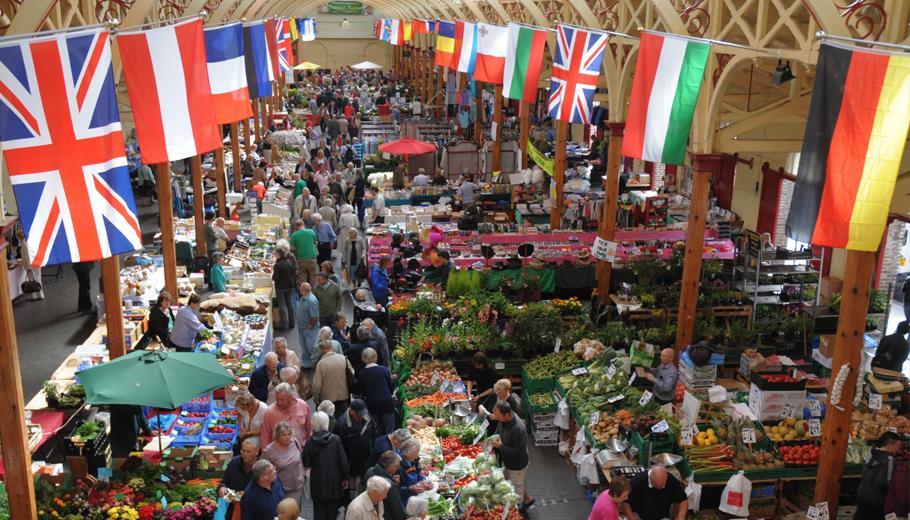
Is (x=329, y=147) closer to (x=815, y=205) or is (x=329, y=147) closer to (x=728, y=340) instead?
(x=728, y=340)

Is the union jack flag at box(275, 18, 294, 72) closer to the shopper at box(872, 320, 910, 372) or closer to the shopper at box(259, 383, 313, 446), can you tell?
the shopper at box(259, 383, 313, 446)

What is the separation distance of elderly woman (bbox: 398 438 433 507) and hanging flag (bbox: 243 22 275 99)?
8.62 meters

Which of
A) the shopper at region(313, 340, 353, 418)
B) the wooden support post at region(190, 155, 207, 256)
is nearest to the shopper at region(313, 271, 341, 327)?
the shopper at region(313, 340, 353, 418)

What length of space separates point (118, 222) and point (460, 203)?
1434 centimetres

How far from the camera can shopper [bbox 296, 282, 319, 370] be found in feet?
39.6

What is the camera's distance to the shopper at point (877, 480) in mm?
7988

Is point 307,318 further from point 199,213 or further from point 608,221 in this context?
point 608,221

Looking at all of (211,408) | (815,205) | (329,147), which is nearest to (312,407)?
(211,408)

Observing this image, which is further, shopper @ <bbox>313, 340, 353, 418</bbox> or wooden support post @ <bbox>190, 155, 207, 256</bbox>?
wooden support post @ <bbox>190, 155, 207, 256</bbox>

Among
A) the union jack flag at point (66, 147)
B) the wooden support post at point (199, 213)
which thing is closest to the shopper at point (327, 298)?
the wooden support post at point (199, 213)

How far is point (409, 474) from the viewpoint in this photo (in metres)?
8.00

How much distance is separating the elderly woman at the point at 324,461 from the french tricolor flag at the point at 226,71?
4589 mm

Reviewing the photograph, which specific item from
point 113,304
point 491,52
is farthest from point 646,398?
point 491,52

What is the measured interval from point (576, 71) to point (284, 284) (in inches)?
225
